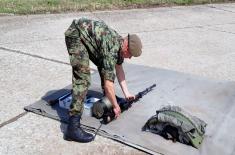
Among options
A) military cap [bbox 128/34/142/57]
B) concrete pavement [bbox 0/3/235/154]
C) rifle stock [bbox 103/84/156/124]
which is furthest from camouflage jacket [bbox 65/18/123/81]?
concrete pavement [bbox 0/3/235/154]

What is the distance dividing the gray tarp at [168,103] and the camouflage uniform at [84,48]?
401 millimetres

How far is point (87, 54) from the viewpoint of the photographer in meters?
4.31

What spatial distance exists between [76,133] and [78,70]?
617 mm

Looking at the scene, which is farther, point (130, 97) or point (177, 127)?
point (130, 97)

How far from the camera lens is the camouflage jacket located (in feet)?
13.4

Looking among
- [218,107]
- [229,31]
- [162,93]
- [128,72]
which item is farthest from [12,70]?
[229,31]

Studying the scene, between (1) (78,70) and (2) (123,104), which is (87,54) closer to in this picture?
(1) (78,70)

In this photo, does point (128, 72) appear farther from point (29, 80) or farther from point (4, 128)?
point (4, 128)

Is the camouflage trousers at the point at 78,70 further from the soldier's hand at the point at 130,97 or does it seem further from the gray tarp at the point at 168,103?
the soldier's hand at the point at 130,97

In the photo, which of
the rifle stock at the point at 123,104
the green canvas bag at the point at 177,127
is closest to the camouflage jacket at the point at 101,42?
the rifle stock at the point at 123,104

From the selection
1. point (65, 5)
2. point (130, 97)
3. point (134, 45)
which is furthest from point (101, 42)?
point (65, 5)

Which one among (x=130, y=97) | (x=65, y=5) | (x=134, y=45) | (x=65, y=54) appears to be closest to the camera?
(x=134, y=45)

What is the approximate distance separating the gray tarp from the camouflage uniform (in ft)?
1.31

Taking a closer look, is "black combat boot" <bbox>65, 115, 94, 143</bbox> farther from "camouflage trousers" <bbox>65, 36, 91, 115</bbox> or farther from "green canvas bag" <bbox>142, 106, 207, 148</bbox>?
"green canvas bag" <bbox>142, 106, 207, 148</bbox>
